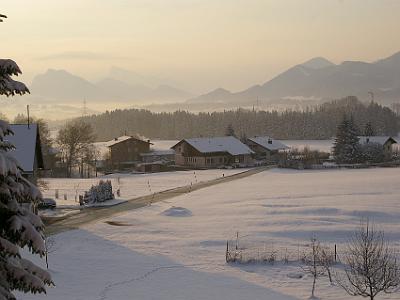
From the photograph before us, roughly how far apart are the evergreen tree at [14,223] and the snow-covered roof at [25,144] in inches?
1220

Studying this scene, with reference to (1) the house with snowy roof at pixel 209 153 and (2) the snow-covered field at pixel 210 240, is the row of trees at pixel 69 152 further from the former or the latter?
(2) the snow-covered field at pixel 210 240

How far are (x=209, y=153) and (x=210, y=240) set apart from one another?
62211mm

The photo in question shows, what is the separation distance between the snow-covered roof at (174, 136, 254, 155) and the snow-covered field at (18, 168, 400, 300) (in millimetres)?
37535

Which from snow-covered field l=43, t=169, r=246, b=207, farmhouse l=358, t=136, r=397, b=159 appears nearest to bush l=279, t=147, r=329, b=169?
farmhouse l=358, t=136, r=397, b=159

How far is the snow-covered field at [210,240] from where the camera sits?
2273 cm

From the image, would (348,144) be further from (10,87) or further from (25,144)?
(10,87)

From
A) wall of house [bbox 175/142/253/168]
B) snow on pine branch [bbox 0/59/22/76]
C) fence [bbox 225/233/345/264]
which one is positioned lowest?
fence [bbox 225/233/345/264]

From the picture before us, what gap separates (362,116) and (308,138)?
26320mm

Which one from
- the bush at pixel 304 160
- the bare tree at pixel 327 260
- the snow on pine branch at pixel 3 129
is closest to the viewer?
the snow on pine branch at pixel 3 129

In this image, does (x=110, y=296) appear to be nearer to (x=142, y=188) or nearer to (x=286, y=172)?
(x=142, y=188)

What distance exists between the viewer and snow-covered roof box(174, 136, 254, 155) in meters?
94.1

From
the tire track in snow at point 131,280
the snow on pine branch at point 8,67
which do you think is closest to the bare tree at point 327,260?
the tire track in snow at point 131,280

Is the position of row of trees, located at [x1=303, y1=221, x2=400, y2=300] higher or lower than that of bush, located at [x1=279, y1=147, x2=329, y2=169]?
lower

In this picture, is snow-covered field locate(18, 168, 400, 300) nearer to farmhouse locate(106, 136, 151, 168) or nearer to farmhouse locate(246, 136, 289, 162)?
farmhouse locate(106, 136, 151, 168)
